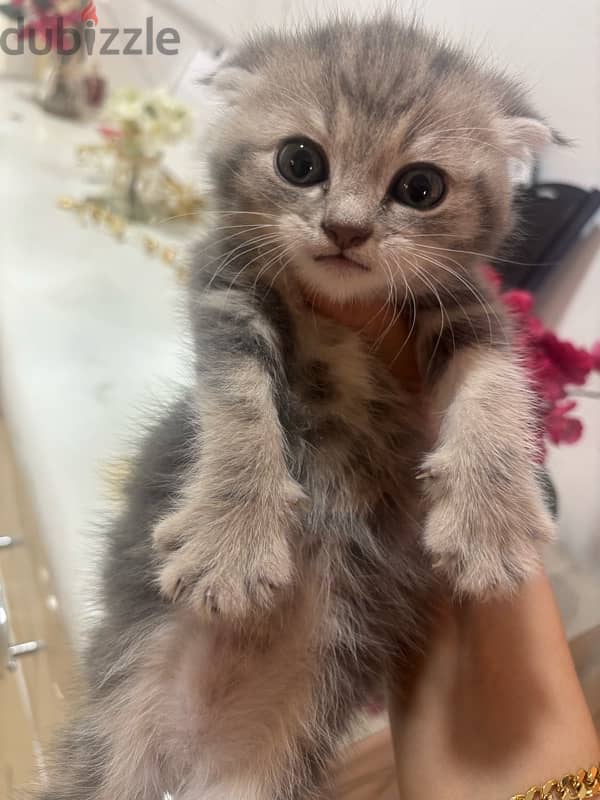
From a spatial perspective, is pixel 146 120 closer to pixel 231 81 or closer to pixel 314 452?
pixel 231 81

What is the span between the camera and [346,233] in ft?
2.53

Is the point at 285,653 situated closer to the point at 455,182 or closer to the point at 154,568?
the point at 154,568

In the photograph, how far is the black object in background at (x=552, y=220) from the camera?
160 centimetres

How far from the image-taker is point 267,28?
1.13 metres

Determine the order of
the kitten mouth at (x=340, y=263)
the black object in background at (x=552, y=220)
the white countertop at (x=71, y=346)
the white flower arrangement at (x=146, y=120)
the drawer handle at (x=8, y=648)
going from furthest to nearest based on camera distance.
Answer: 1. the white flower arrangement at (x=146, y=120)
2. the black object in background at (x=552, y=220)
3. the white countertop at (x=71, y=346)
4. the drawer handle at (x=8, y=648)
5. the kitten mouth at (x=340, y=263)

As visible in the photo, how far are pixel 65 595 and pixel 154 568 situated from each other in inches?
19.2

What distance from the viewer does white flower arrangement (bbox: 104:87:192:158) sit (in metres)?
2.39

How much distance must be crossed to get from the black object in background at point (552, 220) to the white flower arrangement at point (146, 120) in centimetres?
144

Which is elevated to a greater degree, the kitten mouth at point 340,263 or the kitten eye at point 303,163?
the kitten eye at point 303,163

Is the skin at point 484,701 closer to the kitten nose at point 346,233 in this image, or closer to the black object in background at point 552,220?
the kitten nose at point 346,233

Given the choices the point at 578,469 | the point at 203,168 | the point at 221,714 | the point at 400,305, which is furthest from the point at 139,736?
the point at 578,469
